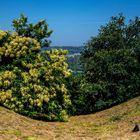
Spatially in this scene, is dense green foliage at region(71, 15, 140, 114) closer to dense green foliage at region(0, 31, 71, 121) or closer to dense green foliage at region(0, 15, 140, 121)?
dense green foliage at region(0, 15, 140, 121)

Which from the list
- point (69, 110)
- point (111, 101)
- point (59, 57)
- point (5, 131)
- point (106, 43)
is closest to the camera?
point (5, 131)

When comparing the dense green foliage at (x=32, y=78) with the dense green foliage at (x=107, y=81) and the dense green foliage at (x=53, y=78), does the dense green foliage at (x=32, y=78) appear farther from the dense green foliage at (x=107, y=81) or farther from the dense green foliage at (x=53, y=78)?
the dense green foliage at (x=107, y=81)

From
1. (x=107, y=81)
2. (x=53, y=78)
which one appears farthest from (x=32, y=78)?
(x=107, y=81)

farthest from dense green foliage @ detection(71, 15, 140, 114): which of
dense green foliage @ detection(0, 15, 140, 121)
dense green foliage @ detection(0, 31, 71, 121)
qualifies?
dense green foliage @ detection(0, 31, 71, 121)

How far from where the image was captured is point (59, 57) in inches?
1071

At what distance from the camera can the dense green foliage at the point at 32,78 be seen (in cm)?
2494

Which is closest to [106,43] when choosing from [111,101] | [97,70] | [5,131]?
[97,70]

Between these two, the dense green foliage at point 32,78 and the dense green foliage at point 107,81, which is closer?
the dense green foliage at point 32,78

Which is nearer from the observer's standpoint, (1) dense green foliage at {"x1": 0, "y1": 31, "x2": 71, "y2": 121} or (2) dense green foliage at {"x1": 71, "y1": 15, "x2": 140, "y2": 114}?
(1) dense green foliage at {"x1": 0, "y1": 31, "x2": 71, "y2": 121}

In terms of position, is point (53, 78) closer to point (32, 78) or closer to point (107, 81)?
point (32, 78)

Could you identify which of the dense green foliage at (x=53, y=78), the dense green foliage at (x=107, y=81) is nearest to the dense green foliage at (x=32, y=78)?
the dense green foliage at (x=53, y=78)

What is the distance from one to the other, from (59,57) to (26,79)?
10.3ft

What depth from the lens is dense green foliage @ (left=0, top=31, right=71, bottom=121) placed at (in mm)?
24938

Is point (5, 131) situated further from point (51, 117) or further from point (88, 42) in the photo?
point (88, 42)
